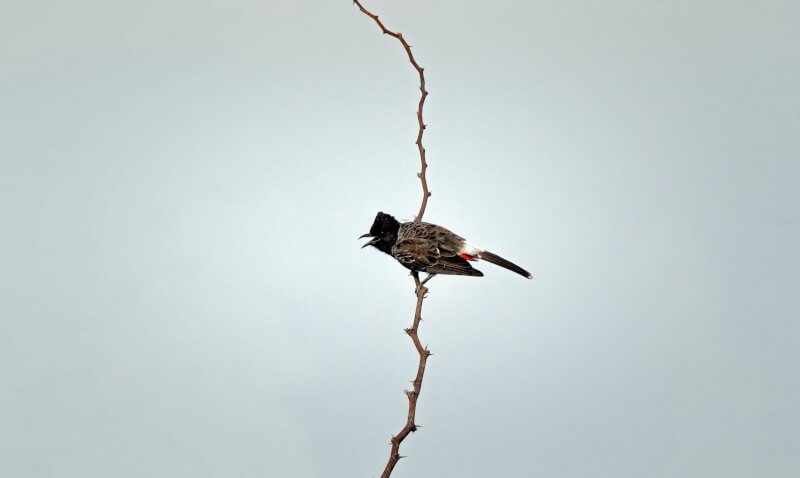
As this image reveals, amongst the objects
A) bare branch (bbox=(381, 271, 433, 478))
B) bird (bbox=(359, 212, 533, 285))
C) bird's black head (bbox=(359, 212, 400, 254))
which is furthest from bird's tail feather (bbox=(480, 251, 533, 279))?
bare branch (bbox=(381, 271, 433, 478))

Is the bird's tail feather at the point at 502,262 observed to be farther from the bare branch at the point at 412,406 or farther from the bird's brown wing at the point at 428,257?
the bare branch at the point at 412,406

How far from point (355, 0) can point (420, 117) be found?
391 mm

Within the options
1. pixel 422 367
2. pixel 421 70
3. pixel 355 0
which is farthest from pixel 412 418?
pixel 355 0

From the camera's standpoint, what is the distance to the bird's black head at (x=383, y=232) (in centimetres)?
290

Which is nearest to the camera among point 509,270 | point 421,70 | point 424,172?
point 421,70

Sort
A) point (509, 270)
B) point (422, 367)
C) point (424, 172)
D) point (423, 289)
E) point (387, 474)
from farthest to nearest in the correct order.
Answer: point (509, 270) < point (423, 289) < point (424, 172) < point (422, 367) < point (387, 474)

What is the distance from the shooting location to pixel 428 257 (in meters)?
2.87

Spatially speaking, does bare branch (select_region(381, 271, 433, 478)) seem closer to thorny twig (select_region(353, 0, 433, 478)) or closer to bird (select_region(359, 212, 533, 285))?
thorny twig (select_region(353, 0, 433, 478))

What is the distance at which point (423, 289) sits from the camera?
2576mm

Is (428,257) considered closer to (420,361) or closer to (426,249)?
(426,249)

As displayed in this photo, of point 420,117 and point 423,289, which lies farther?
point 423,289

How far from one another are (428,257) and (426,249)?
0.12 feet

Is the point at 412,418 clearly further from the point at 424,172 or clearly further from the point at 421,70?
the point at 421,70

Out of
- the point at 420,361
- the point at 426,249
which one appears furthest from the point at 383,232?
the point at 420,361
